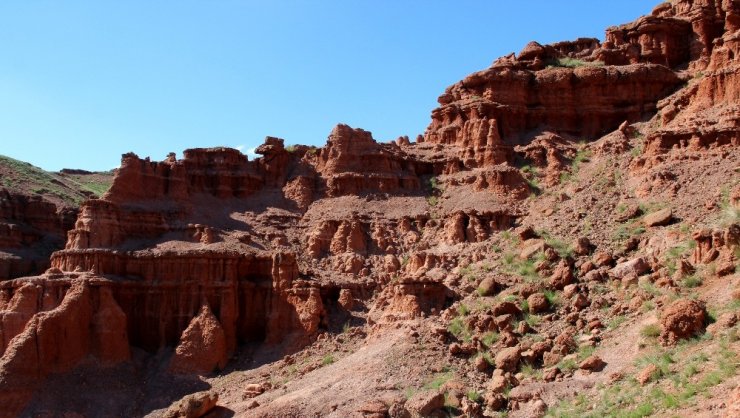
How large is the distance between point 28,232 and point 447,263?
2593 cm

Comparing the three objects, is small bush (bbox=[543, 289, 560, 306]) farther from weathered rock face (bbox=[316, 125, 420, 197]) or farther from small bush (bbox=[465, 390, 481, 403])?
weathered rock face (bbox=[316, 125, 420, 197])

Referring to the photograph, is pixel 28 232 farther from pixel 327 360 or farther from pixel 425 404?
pixel 425 404

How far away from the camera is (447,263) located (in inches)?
1324

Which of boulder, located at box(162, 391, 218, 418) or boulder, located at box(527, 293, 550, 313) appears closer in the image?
boulder, located at box(162, 391, 218, 418)

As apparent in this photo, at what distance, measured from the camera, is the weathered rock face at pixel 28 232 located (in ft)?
140

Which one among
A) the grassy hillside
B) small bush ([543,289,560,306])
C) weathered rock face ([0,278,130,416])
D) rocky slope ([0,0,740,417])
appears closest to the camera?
rocky slope ([0,0,740,417])

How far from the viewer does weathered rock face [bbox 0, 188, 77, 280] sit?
42688mm

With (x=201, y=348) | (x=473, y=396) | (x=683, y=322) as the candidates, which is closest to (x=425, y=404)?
(x=473, y=396)

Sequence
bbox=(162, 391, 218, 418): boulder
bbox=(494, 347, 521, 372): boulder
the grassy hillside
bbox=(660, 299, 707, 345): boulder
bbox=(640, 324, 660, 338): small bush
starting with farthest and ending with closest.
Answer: the grassy hillside → bbox=(162, 391, 218, 418): boulder → bbox=(494, 347, 521, 372): boulder → bbox=(640, 324, 660, 338): small bush → bbox=(660, 299, 707, 345): boulder

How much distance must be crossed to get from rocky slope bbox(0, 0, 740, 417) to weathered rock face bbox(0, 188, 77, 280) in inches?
16.9

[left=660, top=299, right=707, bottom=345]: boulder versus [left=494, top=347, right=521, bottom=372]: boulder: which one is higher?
[left=660, top=299, right=707, bottom=345]: boulder

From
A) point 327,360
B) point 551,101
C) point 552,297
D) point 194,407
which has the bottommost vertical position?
point 194,407

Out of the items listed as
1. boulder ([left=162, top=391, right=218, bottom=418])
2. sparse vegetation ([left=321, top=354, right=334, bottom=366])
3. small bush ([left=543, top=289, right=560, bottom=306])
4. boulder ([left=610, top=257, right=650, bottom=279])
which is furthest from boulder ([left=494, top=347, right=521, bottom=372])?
boulder ([left=162, top=391, right=218, bottom=418])

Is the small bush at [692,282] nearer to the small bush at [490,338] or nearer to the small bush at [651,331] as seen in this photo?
the small bush at [651,331]
